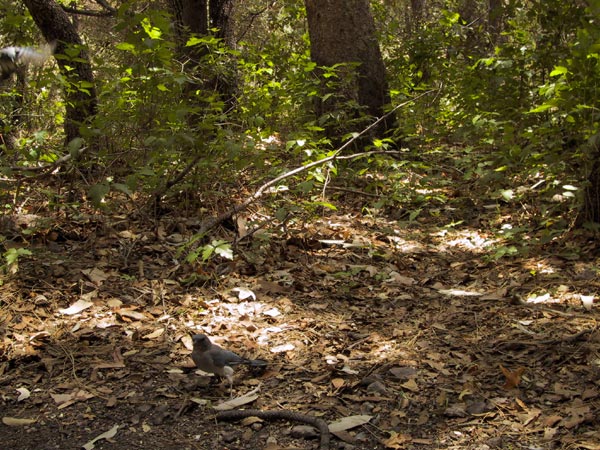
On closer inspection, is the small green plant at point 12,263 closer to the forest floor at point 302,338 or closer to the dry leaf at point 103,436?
the forest floor at point 302,338

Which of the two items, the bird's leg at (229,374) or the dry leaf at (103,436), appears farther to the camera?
the bird's leg at (229,374)

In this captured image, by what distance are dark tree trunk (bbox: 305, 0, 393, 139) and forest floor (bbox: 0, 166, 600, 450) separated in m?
2.63

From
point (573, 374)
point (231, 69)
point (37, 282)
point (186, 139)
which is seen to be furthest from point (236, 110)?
point (573, 374)

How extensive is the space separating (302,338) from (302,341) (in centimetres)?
3

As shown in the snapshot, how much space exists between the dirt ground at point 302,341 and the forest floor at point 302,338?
1 centimetres

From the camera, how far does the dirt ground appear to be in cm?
270

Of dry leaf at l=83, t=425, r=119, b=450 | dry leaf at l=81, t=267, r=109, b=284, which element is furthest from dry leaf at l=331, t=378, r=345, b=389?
dry leaf at l=81, t=267, r=109, b=284

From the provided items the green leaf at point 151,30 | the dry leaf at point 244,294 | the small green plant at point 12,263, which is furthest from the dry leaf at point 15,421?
the green leaf at point 151,30

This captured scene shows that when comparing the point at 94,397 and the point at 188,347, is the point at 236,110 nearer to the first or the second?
the point at 188,347

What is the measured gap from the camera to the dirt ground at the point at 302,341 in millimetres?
2697

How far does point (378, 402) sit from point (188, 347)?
1155 millimetres

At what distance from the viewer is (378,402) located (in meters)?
2.89

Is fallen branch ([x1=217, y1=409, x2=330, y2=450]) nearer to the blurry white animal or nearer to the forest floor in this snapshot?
the forest floor

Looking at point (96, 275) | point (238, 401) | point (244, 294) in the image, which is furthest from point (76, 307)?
point (238, 401)
